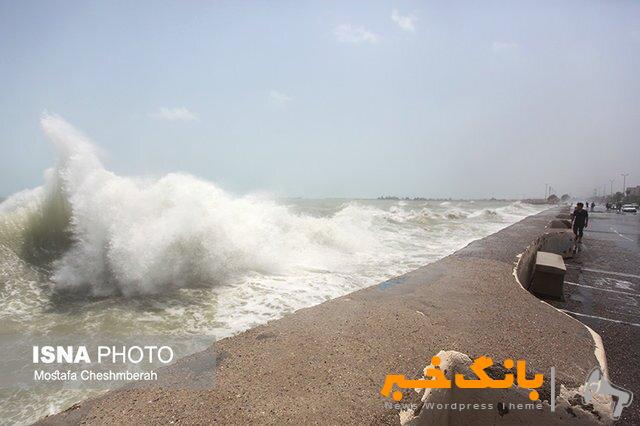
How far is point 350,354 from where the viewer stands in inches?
98.7

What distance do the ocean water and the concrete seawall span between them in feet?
5.65

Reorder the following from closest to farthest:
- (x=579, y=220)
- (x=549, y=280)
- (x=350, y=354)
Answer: (x=350, y=354)
(x=549, y=280)
(x=579, y=220)

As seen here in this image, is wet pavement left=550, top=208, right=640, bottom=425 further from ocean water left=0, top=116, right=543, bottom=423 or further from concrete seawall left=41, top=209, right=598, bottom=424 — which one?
ocean water left=0, top=116, right=543, bottom=423

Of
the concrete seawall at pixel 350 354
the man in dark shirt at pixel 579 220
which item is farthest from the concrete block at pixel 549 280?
the man in dark shirt at pixel 579 220

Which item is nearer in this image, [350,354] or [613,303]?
[350,354]

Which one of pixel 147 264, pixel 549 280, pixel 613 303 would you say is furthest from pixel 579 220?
pixel 147 264

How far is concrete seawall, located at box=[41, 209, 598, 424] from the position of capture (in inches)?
73.2

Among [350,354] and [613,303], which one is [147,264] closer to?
[350,354]

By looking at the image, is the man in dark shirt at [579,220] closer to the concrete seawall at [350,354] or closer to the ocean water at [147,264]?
the ocean water at [147,264]

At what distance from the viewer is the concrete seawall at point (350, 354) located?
1859 millimetres

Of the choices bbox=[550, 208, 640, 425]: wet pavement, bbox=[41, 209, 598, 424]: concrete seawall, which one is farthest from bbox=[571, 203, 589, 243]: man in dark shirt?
bbox=[41, 209, 598, 424]: concrete seawall

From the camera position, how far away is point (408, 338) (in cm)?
277

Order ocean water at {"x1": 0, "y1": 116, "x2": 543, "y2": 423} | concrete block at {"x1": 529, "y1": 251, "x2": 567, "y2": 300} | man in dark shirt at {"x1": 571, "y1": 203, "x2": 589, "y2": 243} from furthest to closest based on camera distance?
man in dark shirt at {"x1": 571, "y1": 203, "x2": 589, "y2": 243}, concrete block at {"x1": 529, "y1": 251, "x2": 567, "y2": 300}, ocean water at {"x1": 0, "y1": 116, "x2": 543, "y2": 423}

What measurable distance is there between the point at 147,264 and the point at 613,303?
344 inches
